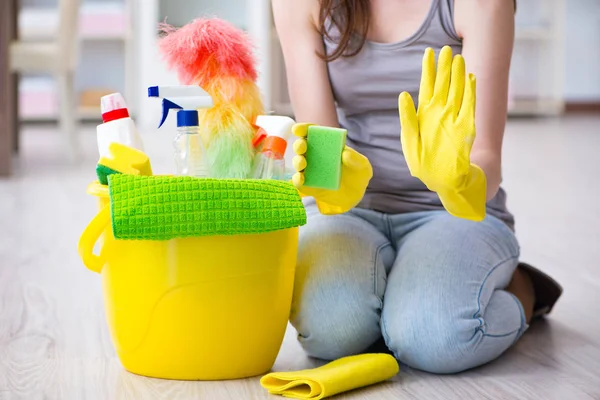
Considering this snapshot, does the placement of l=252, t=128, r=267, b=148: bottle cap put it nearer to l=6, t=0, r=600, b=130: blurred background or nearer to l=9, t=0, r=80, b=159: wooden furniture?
l=9, t=0, r=80, b=159: wooden furniture

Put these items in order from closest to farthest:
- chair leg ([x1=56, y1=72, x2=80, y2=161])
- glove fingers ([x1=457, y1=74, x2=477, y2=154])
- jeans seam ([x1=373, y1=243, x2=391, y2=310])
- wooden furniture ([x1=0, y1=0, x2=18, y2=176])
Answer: glove fingers ([x1=457, y1=74, x2=477, y2=154])
jeans seam ([x1=373, y1=243, x2=391, y2=310])
wooden furniture ([x1=0, y1=0, x2=18, y2=176])
chair leg ([x1=56, y1=72, x2=80, y2=161])

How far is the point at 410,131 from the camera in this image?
893 mm

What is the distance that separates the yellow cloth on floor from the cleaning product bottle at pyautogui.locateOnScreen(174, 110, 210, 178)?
243mm

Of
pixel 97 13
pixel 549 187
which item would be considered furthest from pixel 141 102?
pixel 549 187

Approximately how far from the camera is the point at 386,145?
118 cm

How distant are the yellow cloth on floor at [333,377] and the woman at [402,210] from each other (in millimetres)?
39

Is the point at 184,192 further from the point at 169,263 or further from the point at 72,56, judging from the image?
the point at 72,56

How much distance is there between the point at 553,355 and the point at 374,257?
26 cm

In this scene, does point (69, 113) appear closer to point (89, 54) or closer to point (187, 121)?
point (89, 54)

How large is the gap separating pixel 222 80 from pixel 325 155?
161mm

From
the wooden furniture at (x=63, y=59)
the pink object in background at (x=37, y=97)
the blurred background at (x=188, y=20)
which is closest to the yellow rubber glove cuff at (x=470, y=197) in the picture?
the wooden furniture at (x=63, y=59)

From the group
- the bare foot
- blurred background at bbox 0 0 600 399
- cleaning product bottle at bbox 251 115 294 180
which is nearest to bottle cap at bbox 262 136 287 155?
cleaning product bottle at bbox 251 115 294 180

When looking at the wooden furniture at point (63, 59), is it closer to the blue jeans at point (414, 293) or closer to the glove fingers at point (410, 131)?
the blue jeans at point (414, 293)

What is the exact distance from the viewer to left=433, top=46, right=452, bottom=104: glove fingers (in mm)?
882
